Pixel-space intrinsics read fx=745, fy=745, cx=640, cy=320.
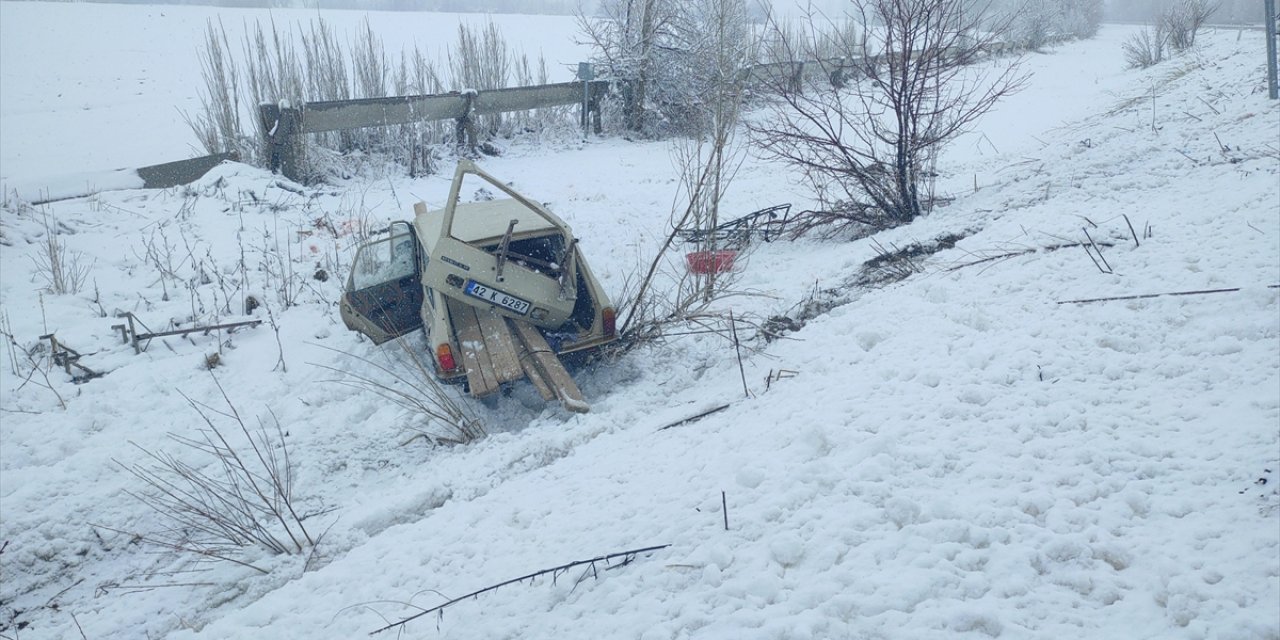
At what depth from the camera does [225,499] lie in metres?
4.89

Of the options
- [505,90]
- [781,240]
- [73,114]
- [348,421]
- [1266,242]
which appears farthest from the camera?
[73,114]

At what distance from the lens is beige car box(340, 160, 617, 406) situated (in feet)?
18.3

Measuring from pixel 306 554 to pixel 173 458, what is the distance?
5.94ft

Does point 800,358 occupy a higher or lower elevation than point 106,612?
higher

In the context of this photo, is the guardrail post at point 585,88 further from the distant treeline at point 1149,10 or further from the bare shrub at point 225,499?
the distant treeline at point 1149,10

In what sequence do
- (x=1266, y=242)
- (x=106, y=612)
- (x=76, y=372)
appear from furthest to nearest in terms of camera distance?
1. (x=76, y=372)
2. (x=1266, y=242)
3. (x=106, y=612)

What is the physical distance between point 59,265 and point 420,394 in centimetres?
441

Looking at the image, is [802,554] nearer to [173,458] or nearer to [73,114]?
[173,458]

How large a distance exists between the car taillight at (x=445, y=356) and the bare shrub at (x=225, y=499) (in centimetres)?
116

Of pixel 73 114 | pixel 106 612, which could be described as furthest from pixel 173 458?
pixel 73 114

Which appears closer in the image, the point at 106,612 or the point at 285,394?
the point at 106,612

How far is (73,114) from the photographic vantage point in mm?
16234

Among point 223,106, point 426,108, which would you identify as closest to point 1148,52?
point 426,108

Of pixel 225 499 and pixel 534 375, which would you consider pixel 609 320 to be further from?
pixel 225 499
